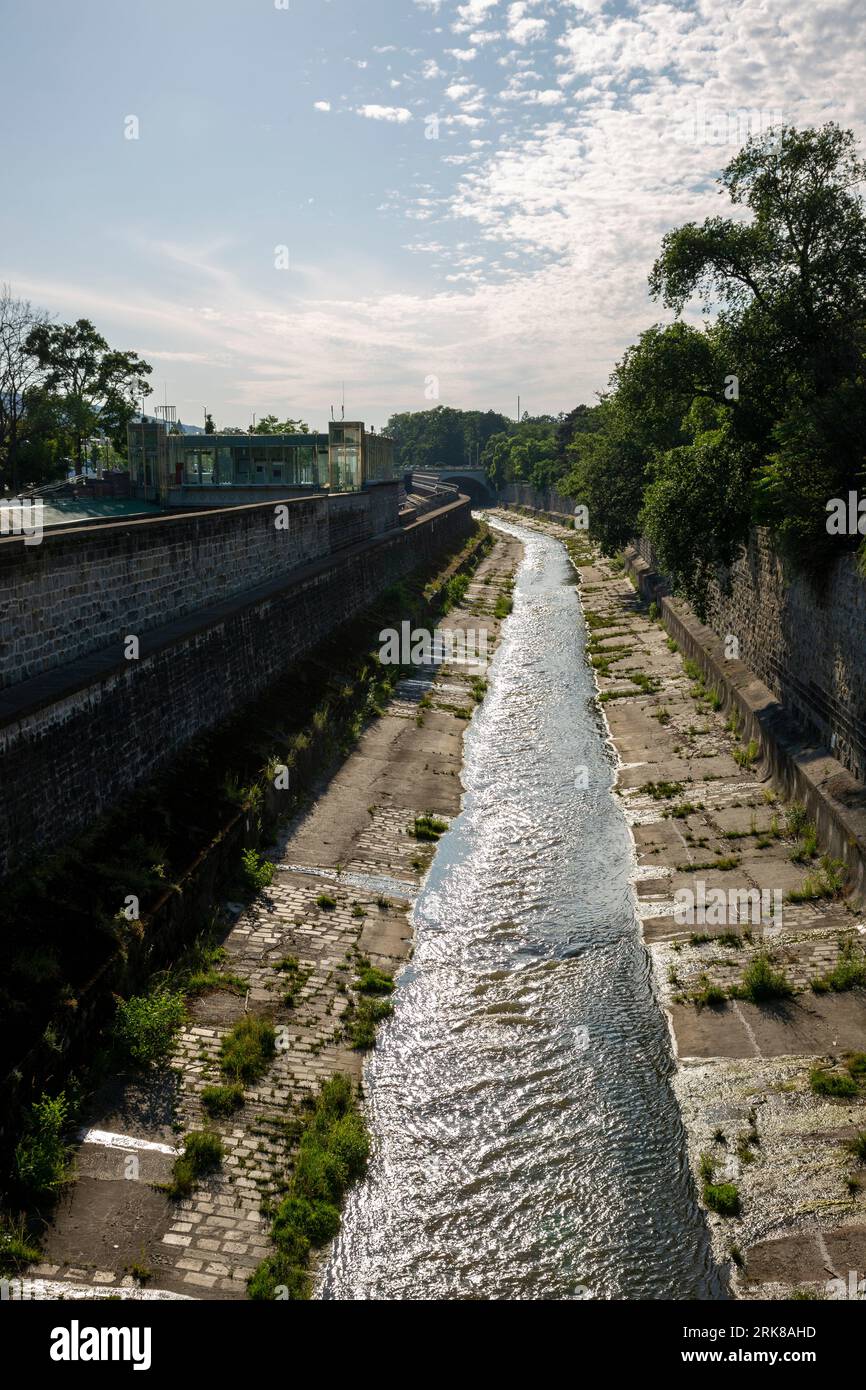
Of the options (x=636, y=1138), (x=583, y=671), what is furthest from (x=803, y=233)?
(x=636, y=1138)

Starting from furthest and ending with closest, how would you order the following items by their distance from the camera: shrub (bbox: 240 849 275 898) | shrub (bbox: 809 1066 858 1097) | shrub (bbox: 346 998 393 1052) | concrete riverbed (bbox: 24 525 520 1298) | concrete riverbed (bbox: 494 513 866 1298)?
shrub (bbox: 240 849 275 898), shrub (bbox: 346 998 393 1052), shrub (bbox: 809 1066 858 1097), concrete riverbed (bbox: 494 513 866 1298), concrete riverbed (bbox: 24 525 520 1298)

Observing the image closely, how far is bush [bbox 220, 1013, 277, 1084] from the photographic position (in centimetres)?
1215

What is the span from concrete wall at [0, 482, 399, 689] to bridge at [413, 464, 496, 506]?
121 m

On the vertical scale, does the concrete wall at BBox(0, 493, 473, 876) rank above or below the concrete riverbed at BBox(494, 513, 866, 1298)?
above

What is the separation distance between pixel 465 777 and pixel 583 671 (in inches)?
508

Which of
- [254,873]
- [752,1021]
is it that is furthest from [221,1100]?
[752,1021]

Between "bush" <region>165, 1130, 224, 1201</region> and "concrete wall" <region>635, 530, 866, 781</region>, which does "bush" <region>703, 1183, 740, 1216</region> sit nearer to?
"bush" <region>165, 1130, 224, 1201</region>

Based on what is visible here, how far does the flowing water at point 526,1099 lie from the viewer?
9805 millimetres

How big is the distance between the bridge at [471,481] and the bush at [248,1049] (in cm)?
13632

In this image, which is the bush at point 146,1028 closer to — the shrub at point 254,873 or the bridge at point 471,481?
the shrub at point 254,873

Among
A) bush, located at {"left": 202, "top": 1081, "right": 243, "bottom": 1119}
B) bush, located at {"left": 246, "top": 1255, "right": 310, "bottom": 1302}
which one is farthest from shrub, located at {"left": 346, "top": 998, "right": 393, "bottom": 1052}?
bush, located at {"left": 246, "top": 1255, "right": 310, "bottom": 1302}

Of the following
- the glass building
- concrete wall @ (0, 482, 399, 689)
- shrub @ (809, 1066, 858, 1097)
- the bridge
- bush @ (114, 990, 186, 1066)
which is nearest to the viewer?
shrub @ (809, 1066, 858, 1097)
